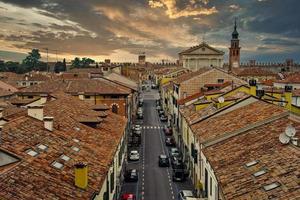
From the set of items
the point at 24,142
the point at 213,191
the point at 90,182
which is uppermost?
the point at 24,142

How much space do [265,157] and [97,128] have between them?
16240 millimetres

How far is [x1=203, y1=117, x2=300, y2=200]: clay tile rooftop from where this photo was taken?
18294 mm

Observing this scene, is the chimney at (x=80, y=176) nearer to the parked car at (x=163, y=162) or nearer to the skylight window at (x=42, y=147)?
the skylight window at (x=42, y=147)

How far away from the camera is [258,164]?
2152 centimetres

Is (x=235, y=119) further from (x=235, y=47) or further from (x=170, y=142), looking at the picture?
(x=235, y=47)

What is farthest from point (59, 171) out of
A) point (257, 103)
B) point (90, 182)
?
point (257, 103)

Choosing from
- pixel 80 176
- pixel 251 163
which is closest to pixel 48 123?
pixel 80 176

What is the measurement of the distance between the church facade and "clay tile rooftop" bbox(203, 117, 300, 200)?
4453 inches

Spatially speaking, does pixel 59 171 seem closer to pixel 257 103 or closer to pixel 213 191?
pixel 213 191

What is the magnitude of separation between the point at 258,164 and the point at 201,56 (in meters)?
121

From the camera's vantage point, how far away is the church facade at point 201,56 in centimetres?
13950

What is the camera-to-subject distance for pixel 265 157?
71.8 feet

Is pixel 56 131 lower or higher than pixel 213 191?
higher

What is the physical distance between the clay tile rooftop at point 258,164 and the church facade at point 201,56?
113 metres
